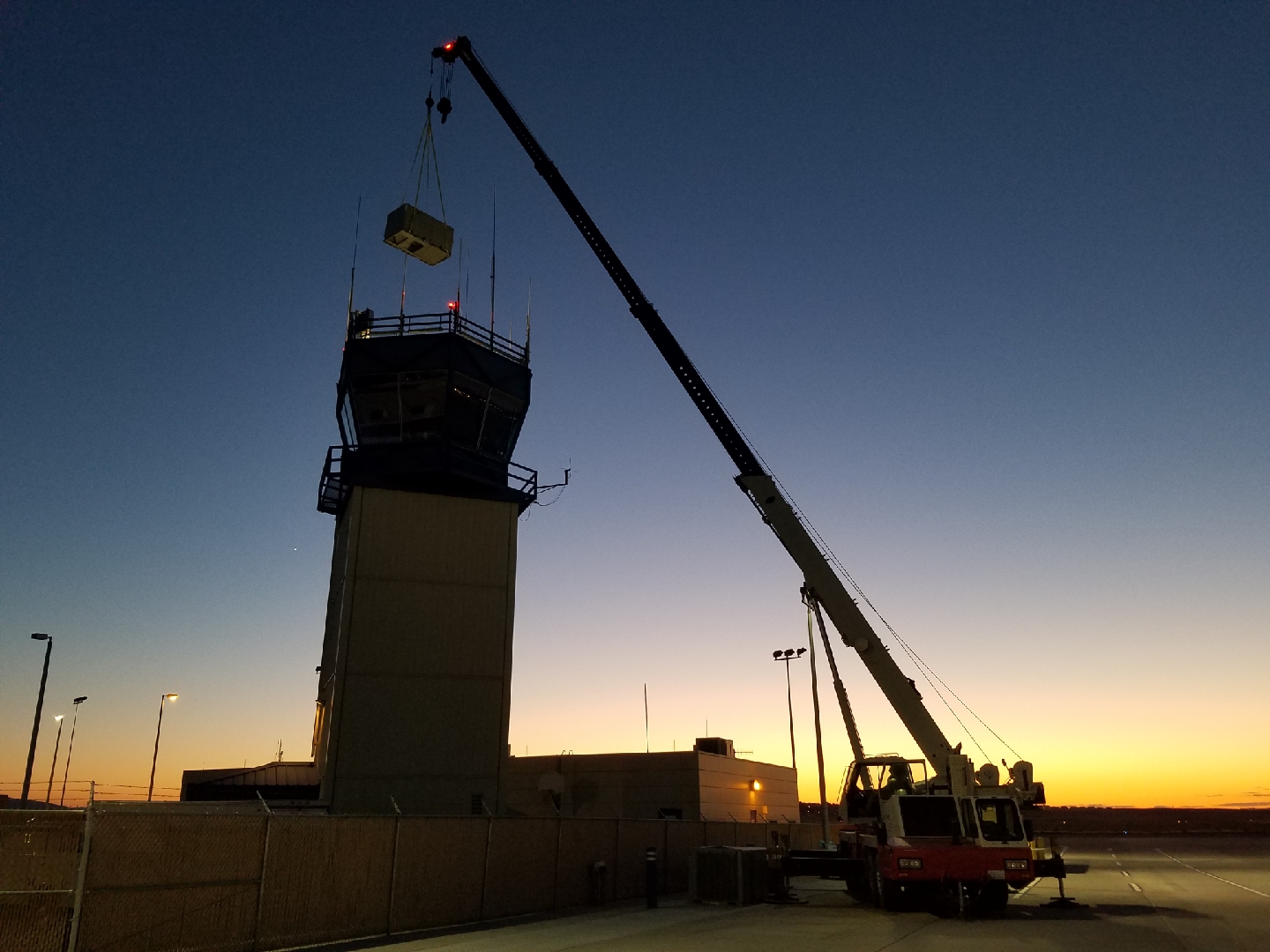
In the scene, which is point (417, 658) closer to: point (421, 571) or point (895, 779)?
point (421, 571)

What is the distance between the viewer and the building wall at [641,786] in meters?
53.7

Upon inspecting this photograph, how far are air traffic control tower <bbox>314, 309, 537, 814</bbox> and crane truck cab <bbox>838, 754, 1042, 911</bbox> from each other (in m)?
15.6

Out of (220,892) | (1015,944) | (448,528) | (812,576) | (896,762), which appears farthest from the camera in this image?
(448,528)

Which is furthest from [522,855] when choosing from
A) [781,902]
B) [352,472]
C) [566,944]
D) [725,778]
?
[725,778]

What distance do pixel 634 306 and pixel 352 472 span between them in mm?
13634

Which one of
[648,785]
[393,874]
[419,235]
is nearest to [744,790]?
[648,785]

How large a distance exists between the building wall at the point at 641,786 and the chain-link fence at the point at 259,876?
29.2 m

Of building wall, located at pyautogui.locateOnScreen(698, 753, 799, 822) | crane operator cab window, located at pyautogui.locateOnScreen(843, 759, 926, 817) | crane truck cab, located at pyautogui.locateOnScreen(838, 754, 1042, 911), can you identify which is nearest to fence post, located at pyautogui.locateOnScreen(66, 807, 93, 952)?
crane truck cab, located at pyautogui.locateOnScreen(838, 754, 1042, 911)

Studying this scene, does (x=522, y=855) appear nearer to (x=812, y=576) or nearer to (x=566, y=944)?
(x=566, y=944)

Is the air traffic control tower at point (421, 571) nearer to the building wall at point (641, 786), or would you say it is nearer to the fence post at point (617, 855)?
the fence post at point (617, 855)

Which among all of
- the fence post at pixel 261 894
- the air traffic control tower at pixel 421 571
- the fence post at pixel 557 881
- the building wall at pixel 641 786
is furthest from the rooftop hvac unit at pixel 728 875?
the building wall at pixel 641 786

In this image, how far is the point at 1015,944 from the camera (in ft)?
55.8

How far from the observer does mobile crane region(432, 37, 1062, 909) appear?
22547 millimetres

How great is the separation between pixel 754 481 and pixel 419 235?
13.9 metres
